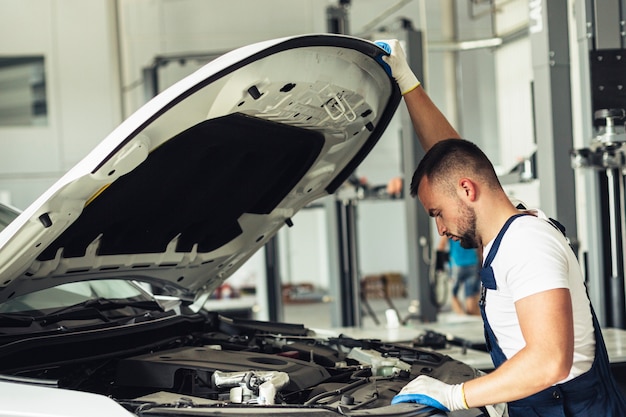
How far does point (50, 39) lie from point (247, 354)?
10.1m

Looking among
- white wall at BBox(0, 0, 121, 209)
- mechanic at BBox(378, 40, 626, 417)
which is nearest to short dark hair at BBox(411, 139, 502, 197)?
mechanic at BBox(378, 40, 626, 417)

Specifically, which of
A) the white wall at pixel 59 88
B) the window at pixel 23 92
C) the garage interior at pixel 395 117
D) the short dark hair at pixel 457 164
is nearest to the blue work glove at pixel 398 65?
the short dark hair at pixel 457 164

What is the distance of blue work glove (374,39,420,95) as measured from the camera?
2430 millimetres

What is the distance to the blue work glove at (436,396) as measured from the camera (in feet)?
6.31

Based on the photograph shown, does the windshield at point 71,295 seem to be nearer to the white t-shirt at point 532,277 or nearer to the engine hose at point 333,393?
the engine hose at point 333,393

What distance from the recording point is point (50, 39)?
11508 mm

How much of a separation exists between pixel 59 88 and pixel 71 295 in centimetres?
951

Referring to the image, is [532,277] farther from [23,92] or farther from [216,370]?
[23,92]

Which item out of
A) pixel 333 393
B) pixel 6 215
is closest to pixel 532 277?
pixel 333 393

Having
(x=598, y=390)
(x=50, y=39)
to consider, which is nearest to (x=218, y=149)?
(x=598, y=390)

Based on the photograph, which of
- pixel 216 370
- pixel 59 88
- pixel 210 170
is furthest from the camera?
pixel 59 88

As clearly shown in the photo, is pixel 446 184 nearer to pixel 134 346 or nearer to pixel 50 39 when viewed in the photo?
pixel 134 346

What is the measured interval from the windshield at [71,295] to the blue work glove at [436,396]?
3.82 feet

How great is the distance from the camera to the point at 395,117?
12.3 meters
